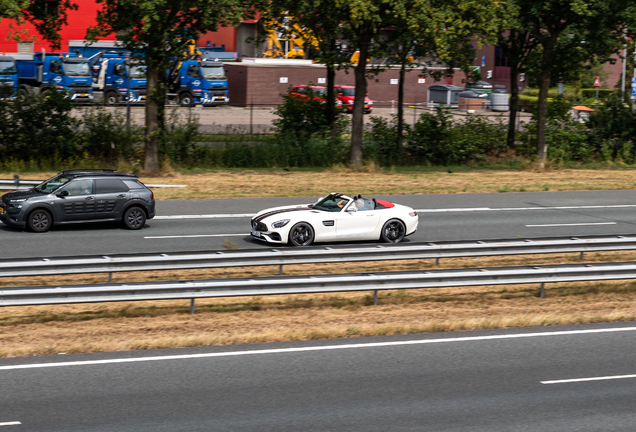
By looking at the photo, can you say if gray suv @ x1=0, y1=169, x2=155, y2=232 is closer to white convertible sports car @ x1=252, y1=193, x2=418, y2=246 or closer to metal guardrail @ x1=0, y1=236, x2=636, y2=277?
white convertible sports car @ x1=252, y1=193, x2=418, y2=246

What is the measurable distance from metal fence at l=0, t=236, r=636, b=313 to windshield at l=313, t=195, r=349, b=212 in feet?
10.9

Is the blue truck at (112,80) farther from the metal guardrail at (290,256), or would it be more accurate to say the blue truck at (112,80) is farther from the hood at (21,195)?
the metal guardrail at (290,256)

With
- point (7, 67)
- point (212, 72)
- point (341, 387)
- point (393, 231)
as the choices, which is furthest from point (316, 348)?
point (7, 67)

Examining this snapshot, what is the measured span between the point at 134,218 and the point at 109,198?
0.80 metres

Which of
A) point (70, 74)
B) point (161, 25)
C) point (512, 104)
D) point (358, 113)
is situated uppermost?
point (161, 25)

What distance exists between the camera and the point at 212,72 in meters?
48.6

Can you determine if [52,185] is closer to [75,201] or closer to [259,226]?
[75,201]

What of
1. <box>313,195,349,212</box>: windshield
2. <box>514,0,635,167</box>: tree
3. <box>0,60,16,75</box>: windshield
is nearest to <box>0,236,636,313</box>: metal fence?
<box>313,195,349,212</box>: windshield

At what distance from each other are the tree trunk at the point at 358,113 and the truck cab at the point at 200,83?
2038 centimetres

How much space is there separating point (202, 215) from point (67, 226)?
12.2 ft

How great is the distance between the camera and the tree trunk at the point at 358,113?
97.3ft

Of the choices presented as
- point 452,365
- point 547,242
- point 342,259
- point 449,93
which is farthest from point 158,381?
point 449,93

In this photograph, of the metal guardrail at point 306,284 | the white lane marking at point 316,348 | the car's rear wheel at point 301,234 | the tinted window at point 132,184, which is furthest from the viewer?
the tinted window at point 132,184

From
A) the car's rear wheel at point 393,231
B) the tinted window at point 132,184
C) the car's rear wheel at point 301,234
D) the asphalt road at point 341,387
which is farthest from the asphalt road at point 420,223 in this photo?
the asphalt road at point 341,387
